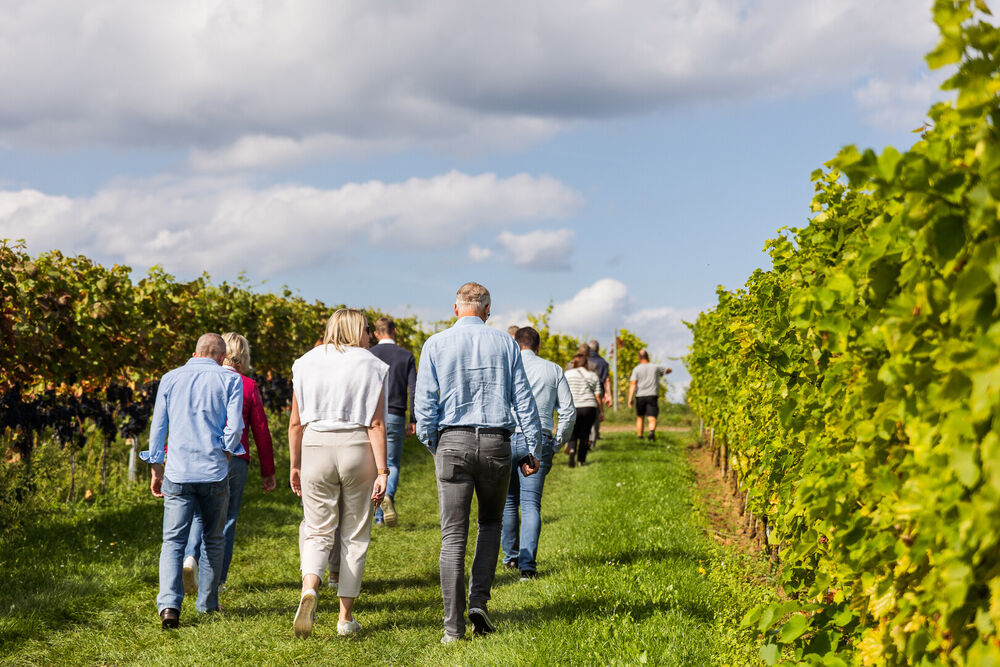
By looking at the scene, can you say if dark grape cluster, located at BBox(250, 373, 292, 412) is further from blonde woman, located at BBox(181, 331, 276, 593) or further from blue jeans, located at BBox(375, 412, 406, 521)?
blonde woman, located at BBox(181, 331, 276, 593)

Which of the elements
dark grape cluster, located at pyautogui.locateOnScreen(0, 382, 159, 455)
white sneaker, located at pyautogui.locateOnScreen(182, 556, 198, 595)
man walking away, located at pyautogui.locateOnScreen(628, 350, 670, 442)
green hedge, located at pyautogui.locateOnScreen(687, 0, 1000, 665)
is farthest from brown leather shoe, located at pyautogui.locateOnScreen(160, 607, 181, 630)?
man walking away, located at pyautogui.locateOnScreen(628, 350, 670, 442)

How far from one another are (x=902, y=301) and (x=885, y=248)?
0.31m

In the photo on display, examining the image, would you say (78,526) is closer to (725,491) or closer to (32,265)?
(32,265)

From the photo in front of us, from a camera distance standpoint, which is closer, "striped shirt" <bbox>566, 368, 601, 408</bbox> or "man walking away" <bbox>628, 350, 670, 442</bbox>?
"striped shirt" <bbox>566, 368, 601, 408</bbox>

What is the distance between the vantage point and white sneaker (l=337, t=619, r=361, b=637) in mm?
5723

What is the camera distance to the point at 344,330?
5840mm

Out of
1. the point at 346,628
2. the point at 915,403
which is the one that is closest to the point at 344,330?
the point at 346,628

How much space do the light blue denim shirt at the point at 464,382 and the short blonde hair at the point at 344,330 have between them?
0.58 metres

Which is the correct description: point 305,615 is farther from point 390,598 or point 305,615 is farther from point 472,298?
point 472,298

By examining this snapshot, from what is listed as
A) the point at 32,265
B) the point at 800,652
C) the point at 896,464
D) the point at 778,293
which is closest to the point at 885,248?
the point at 896,464

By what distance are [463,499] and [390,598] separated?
5.78 ft

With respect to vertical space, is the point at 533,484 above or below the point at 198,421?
below

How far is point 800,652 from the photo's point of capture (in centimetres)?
332

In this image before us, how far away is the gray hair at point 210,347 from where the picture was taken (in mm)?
6156
